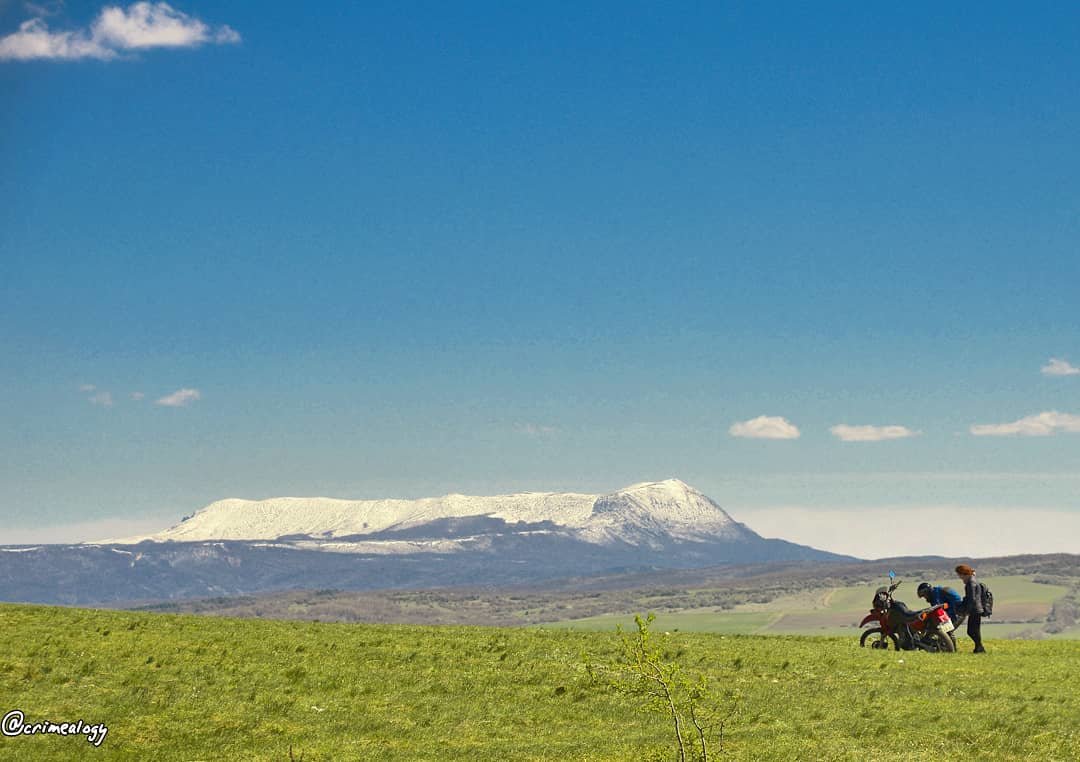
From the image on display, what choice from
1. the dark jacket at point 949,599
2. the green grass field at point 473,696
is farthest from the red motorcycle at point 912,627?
the green grass field at point 473,696

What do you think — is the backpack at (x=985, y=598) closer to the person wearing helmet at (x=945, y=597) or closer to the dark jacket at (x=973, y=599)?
the dark jacket at (x=973, y=599)

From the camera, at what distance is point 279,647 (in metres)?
33.2

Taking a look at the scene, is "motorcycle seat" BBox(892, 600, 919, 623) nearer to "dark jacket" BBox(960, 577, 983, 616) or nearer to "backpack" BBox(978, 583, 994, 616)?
"dark jacket" BBox(960, 577, 983, 616)

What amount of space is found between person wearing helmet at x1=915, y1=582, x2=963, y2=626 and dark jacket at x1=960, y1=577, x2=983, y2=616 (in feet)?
0.99

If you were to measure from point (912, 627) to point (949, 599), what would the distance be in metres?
1.73

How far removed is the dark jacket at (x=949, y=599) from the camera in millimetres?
37531

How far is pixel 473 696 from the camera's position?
27.9 metres

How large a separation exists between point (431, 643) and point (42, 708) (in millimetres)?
12186

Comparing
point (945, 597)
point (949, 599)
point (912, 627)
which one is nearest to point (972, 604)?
point (949, 599)

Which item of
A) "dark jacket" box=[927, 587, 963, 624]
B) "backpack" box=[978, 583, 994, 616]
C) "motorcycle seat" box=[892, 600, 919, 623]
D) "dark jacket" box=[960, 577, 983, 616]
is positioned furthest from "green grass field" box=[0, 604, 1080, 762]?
"motorcycle seat" box=[892, 600, 919, 623]

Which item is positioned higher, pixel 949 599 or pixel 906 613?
pixel 949 599

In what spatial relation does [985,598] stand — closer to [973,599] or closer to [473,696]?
[973,599]

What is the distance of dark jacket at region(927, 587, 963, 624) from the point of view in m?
37.5

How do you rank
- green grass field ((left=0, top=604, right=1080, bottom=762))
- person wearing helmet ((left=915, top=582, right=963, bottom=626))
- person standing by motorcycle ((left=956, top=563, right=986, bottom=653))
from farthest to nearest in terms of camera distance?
1. person wearing helmet ((left=915, top=582, right=963, bottom=626))
2. person standing by motorcycle ((left=956, top=563, right=986, bottom=653))
3. green grass field ((left=0, top=604, right=1080, bottom=762))
